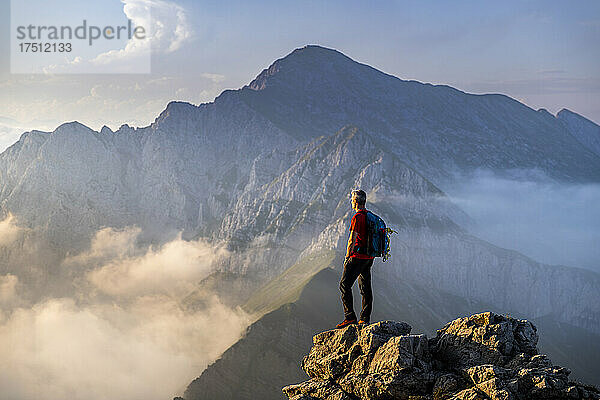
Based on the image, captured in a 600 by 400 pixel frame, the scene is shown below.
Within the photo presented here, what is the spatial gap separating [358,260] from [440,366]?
16.5 ft

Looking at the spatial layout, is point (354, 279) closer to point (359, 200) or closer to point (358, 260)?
point (358, 260)

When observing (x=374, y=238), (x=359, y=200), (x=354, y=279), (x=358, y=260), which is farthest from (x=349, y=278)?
(x=359, y=200)

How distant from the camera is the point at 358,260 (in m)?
19.8

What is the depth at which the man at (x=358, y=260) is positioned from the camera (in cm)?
1936

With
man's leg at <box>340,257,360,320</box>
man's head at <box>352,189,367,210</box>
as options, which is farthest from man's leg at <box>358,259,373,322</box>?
man's head at <box>352,189,367,210</box>

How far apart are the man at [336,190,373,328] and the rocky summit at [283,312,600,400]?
0.92 meters

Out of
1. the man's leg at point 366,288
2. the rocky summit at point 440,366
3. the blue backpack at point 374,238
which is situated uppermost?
the blue backpack at point 374,238

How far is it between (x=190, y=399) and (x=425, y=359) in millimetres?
143387

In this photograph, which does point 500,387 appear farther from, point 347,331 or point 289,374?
point 289,374

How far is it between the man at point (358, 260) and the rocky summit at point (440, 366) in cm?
92

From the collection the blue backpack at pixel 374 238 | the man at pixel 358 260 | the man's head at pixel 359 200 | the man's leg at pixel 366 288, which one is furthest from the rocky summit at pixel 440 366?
the man's head at pixel 359 200

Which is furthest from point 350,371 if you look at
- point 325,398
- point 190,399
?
point 190,399

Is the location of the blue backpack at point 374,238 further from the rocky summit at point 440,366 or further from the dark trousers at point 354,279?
the rocky summit at point 440,366

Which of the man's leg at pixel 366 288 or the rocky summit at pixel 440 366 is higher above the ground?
the man's leg at pixel 366 288
